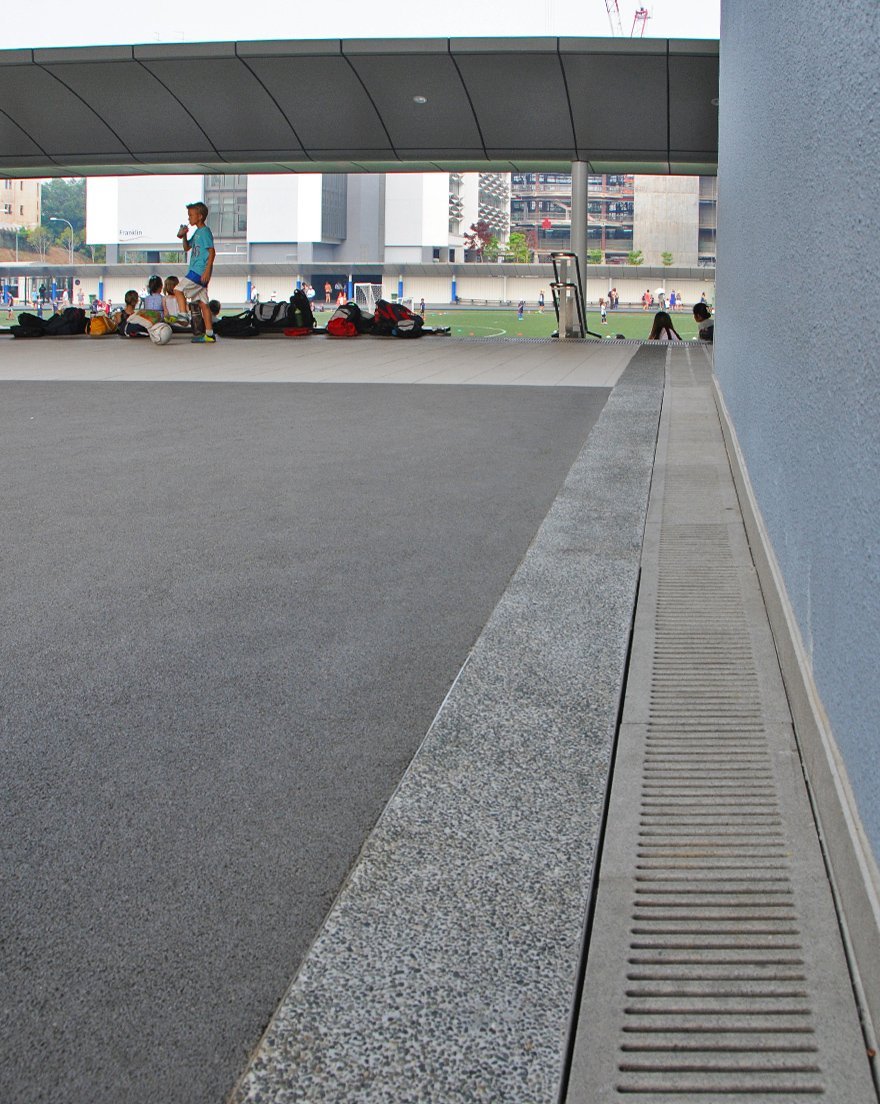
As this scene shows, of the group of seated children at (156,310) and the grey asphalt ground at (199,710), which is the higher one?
the group of seated children at (156,310)

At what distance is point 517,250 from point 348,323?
4931 inches

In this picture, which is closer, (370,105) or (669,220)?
(370,105)

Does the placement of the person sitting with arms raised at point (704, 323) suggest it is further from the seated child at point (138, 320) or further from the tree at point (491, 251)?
the tree at point (491, 251)

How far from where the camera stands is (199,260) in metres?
20.5

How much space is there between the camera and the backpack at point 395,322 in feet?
79.2

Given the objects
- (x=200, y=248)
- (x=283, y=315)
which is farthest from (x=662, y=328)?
(x=200, y=248)

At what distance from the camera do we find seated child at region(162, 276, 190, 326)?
23.3m

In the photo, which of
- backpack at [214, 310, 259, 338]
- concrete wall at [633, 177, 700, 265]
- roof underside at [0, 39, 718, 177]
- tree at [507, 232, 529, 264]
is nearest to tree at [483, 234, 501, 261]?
tree at [507, 232, 529, 264]

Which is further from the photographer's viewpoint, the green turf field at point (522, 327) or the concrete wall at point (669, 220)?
the concrete wall at point (669, 220)

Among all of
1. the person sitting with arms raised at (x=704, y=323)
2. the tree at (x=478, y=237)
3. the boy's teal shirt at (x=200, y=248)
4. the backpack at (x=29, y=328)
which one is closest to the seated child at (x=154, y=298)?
the backpack at (x=29, y=328)

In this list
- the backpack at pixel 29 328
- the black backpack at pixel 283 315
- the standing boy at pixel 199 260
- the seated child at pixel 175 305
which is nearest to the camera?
the standing boy at pixel 199 260

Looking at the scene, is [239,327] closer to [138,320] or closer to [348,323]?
[138,320]

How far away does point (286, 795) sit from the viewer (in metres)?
2.69

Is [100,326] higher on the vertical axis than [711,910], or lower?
higher
